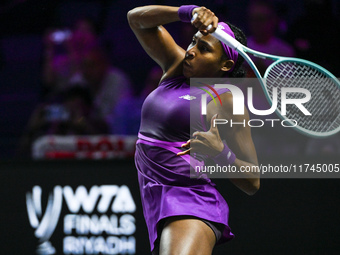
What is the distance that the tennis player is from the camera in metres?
2.65

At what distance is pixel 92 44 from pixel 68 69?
0.31 metres

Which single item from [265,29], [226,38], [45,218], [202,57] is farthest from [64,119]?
[226,38]

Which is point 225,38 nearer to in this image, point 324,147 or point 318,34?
point 324,147

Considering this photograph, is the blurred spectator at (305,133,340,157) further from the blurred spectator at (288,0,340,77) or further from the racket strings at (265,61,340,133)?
the racket strings at (265,61,340,133)

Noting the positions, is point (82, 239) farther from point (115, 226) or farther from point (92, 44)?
point (92, 44)

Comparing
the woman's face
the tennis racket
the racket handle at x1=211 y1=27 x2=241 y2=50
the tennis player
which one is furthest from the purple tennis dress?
the tennis racket

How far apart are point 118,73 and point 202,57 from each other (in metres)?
2.46

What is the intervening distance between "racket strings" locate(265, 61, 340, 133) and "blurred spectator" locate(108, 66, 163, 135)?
5.76 feet

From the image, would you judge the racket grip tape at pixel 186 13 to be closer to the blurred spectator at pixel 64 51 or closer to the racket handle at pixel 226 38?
the racket handle at pixel 226 38

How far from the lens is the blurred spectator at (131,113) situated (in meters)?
4.87

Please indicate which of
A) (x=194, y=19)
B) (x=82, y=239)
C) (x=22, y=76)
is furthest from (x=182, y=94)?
(x=22, y=76)

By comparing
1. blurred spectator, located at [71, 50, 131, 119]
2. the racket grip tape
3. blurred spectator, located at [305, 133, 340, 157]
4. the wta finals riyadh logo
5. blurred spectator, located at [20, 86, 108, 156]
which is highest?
the racket grip tape

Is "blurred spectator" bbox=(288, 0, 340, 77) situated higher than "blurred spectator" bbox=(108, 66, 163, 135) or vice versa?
"blurred spectator" bbox=(288, 0, 340, 77)

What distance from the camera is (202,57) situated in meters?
2.72
